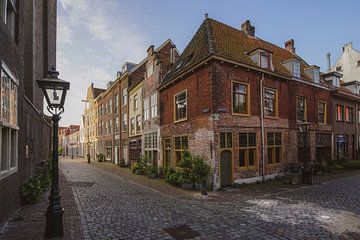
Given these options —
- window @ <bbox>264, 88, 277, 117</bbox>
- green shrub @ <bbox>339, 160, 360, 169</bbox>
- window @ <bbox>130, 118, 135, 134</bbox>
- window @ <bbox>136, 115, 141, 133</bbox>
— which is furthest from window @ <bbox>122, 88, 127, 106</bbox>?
green shrub @ <bbox>339, 160, 360, 169</bbox>

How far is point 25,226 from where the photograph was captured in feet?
21.4

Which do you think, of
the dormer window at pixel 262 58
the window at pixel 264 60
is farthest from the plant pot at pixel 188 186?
the window at pixel 264 60

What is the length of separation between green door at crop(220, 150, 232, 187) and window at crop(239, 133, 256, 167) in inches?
36.0

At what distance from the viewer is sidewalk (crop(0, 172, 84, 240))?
5.86 m

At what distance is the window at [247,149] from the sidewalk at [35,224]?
905 cm

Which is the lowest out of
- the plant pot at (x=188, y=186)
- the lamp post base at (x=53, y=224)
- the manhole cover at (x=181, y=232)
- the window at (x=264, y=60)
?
the plant pot at (x=188, y=186)

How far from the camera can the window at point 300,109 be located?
1700 cm

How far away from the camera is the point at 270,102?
50.0 feet

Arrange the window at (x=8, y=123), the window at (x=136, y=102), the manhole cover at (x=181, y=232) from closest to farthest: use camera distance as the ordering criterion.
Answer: the manhole cover at (x=181, y=232), the window at (x=8, y=123), the window at (x=136, y=102)

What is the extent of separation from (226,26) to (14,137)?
14.8m

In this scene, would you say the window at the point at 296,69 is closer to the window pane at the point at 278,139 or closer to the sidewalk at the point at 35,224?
the window pane at the point at 278,139

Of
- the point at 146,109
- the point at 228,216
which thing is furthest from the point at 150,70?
the point at 228,216

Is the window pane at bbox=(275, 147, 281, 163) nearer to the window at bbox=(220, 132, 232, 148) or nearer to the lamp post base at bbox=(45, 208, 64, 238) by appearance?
the window at bbox=(220, 132, 232, 148)

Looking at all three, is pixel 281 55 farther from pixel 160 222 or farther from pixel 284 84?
pixel 160 222
